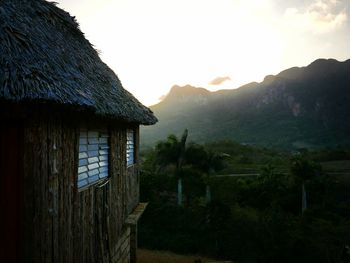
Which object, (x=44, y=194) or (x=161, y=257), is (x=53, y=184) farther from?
(x=161, y=257)

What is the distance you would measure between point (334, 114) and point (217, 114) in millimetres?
34913

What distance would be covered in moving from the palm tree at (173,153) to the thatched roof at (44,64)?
25124 millimetres

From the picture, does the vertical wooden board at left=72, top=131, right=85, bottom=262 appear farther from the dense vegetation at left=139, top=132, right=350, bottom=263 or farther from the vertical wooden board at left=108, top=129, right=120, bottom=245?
the dense vegetation at left=139, top=132, right=350, bottom=263

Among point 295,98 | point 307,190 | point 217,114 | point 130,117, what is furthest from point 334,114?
point 130,117

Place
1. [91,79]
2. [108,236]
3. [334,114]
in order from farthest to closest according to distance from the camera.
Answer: [334,114] < [108,236] < [91,79]

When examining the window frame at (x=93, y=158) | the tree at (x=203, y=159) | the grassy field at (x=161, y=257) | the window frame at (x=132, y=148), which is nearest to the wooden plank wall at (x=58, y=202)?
the window frame at (x=93, y=158)

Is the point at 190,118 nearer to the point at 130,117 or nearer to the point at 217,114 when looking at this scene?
the point at 217,114

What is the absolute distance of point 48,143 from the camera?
15.0ft

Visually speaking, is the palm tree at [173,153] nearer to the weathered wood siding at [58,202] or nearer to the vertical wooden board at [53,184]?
the weathered wood siding at [58,202]

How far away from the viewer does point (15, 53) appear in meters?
4.28

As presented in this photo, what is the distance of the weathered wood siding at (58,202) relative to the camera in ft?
14.2

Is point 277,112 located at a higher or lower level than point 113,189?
higher

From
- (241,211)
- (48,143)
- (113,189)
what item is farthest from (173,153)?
(48,143)

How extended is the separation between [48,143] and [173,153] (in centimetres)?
2813
